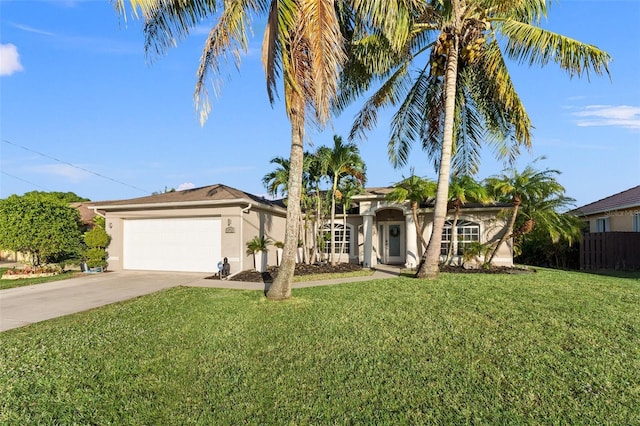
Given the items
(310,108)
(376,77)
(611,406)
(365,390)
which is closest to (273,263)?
(376,77)

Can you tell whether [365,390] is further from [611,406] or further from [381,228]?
[381,228]

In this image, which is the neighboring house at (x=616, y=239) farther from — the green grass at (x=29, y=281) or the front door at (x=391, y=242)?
the green grass at (x=29, y=281)

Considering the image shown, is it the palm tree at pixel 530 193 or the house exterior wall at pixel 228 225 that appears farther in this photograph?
the house exterior wall at pixel 228 225

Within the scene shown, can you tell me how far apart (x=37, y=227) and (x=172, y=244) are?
5402 mm

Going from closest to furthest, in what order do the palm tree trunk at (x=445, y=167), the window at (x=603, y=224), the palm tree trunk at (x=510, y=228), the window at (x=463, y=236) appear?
the palm tree trunk at (x=445, y=167), the palm tree trunk at (x=510, y=228), the window at (x=463, y=236), the window at (x=603, y=224)

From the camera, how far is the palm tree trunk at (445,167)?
11.1 m

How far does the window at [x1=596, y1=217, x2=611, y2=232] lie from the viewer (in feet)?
58.3

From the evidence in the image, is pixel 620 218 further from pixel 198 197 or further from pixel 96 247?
pixel 96 247

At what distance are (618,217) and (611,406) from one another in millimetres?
17495

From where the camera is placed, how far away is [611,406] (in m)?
3.55

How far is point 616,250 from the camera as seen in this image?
49.8 ft

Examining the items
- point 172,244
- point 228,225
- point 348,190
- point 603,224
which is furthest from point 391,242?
point 603,224

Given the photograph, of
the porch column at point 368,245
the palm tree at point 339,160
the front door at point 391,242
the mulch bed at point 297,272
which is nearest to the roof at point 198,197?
the mulch bed at point 297,272

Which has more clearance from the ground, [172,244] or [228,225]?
[228,225]
